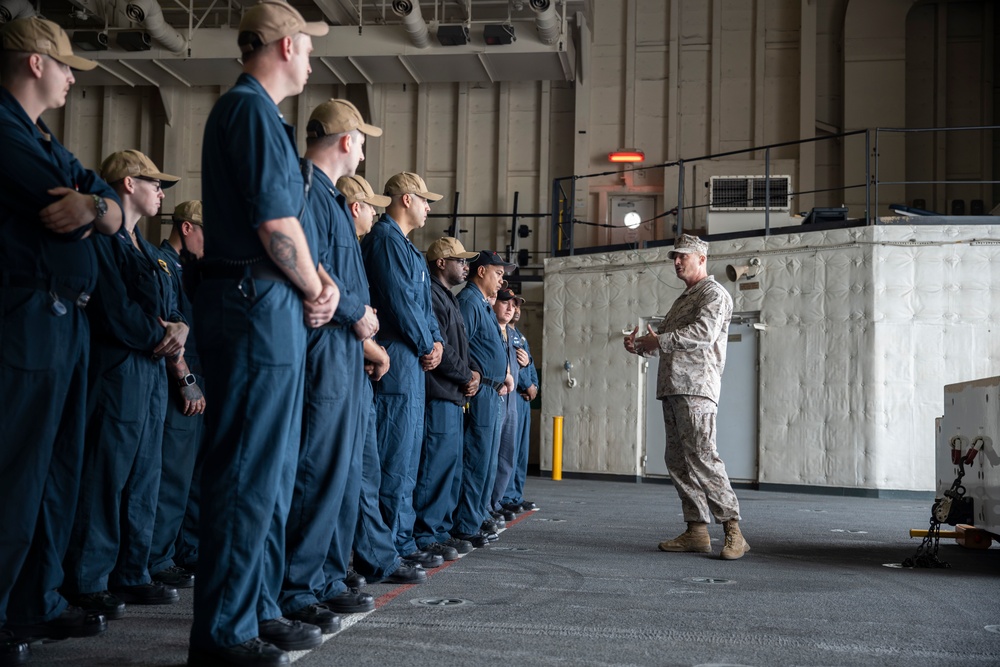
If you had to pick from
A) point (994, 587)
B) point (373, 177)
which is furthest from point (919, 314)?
point (373, 177)

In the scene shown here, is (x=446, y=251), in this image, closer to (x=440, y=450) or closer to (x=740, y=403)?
(x=440, y=450)

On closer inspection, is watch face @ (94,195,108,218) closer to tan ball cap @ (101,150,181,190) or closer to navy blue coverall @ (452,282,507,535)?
tan ball cap @ (101,150,181,190)

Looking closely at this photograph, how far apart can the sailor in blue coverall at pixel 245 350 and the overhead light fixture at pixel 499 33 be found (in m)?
11.5

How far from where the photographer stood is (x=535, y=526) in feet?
20.9

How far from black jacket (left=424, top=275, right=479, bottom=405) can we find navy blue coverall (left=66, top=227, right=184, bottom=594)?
5.23ft

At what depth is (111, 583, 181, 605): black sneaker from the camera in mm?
3299

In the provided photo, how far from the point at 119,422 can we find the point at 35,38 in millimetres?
1204

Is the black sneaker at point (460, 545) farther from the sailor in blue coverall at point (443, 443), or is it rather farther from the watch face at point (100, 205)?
the watch face at point (100, 205)

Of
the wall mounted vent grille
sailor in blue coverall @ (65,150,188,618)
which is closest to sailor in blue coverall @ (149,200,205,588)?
sailor in blue coverall @ (65,150,188,618)

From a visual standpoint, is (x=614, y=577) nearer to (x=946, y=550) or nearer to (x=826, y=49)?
(x=946, y=550)

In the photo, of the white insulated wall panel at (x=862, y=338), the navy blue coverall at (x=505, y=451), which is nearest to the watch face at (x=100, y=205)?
the navy blue coverall at (x=505, y=451)

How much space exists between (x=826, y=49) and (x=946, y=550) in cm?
1132

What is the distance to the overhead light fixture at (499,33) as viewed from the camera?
1338 cm

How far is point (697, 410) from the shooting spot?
201 inches
